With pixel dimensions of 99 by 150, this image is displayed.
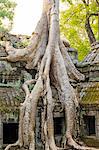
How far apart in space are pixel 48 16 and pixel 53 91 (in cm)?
274

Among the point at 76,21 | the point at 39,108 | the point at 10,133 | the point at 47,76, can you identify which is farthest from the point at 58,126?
the point at 76,21

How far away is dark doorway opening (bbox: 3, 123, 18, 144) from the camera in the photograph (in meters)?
9.48

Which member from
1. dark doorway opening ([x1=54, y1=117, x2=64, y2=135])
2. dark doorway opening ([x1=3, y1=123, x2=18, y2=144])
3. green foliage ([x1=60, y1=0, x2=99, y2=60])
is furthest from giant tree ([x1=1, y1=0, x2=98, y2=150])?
green foliage ([x1=60, y1=0, x2=99, y2=60])

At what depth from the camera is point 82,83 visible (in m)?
10.8

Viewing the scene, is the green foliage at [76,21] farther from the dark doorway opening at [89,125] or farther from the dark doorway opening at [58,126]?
the dark doorway opening at [58,126]

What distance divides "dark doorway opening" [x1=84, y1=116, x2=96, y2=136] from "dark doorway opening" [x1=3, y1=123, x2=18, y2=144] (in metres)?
2.26

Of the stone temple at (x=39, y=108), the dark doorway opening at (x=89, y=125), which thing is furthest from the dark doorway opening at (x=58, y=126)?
the dark doorway opening at (x=89, y=125)

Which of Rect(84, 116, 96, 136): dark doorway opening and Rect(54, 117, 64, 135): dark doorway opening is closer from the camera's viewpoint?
Rect(54, 117, 64, 135): dark doorway opening

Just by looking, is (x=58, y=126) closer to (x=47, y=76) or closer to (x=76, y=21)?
(x=47, y=76)

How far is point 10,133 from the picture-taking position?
966 cm

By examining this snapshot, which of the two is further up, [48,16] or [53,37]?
[48,16]

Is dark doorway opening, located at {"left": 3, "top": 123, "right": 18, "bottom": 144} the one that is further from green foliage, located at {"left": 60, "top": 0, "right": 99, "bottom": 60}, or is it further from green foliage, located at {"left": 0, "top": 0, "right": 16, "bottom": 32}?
green foliage, located at {"left": 60, "top": 0, "right": 99, "bottom": 60}

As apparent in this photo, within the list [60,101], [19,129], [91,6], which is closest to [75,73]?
[60,101]

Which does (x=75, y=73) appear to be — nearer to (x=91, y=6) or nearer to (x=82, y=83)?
(x=82, y=83)
